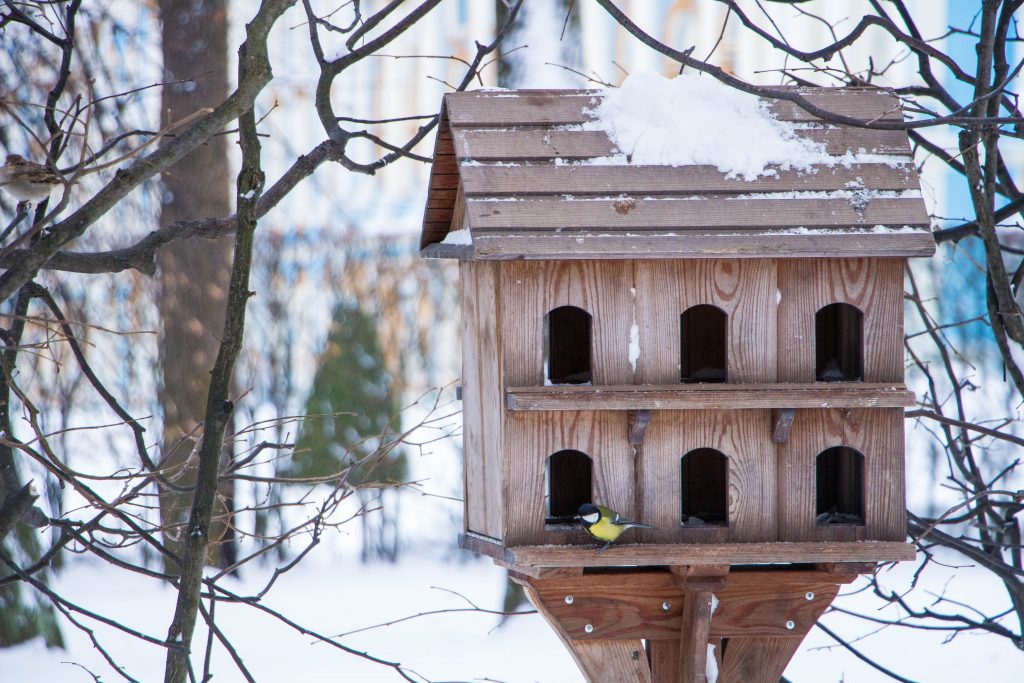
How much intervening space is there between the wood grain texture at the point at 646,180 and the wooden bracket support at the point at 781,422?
536mm

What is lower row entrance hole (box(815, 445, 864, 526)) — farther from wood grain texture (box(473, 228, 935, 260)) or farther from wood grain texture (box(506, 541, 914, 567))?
wood grain texture (box(473, 228, 935, 260))

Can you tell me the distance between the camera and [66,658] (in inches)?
224

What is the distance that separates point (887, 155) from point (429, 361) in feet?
20.0

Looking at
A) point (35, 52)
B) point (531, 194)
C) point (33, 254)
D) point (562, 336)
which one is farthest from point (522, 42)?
point (33, 254)

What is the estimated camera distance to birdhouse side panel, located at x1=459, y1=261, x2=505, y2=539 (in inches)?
101

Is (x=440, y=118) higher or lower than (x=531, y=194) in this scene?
higher

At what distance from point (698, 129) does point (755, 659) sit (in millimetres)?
1429

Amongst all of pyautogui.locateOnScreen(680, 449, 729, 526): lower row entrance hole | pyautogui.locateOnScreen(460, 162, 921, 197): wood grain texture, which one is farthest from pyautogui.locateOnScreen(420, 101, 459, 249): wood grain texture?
pyautogui.locateOnScreen(680, 449, 729, 526): lower row entrance hole

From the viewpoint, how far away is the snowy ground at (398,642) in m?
5.38

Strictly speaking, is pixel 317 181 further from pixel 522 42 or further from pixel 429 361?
pixel 522 42

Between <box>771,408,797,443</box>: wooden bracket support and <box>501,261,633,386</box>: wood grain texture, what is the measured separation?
373 millimetres

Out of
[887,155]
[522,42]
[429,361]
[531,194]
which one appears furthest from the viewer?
[429,361]

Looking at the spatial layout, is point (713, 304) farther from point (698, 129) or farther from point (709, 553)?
point (709, 553)

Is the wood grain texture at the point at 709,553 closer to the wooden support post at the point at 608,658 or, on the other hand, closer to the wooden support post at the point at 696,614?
the wooden support post at the point at 696,614
